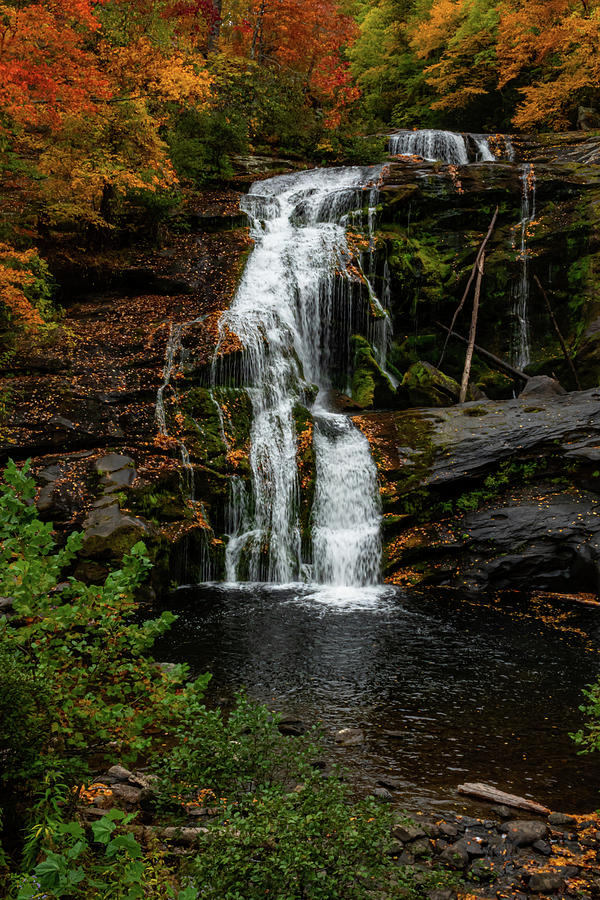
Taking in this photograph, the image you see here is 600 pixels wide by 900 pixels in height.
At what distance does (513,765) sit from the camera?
492 centimetres

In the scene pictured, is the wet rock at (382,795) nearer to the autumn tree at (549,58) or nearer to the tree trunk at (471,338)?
the tree trunk at (471,338)

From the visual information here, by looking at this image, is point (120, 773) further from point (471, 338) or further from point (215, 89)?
point (215, 89)

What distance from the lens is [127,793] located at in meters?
3.84

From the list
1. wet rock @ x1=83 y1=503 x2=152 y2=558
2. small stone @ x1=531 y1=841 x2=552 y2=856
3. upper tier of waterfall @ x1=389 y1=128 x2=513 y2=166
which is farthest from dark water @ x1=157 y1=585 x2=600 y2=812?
upper tier of waterfall @ x1=389 y1=128 x2=513 y2=166

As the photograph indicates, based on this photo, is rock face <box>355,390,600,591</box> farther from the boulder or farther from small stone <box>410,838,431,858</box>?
the boulder

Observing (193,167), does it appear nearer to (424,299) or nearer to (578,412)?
(424,299)

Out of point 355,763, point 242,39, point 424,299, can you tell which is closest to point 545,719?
point 355,763

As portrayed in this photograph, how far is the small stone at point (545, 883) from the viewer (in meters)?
3.27

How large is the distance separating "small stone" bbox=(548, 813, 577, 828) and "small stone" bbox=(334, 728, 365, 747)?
67.3 inches

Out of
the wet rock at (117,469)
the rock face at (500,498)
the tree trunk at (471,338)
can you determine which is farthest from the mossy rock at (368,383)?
the wet rock at (117,469)

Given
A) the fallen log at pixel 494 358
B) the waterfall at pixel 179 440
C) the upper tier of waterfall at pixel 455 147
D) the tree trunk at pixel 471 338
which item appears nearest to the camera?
the waterfall at pixel 179 440

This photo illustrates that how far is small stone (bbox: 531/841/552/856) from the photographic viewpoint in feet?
11.9

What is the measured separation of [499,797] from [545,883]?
1.01m

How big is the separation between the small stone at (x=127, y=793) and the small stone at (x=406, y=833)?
1.68 m
